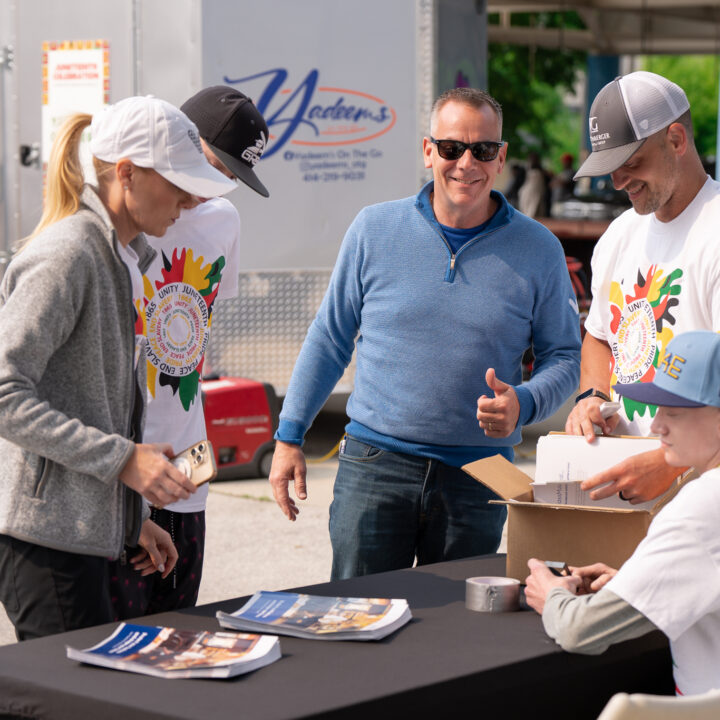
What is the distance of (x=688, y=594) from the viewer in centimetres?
226

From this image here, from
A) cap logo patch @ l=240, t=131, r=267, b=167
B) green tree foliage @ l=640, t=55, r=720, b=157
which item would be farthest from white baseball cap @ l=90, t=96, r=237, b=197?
green tree foliage @ l=640, t=55, r=720, b=157

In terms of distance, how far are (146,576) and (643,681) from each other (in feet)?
4.36

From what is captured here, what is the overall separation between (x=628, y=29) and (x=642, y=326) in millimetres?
24723

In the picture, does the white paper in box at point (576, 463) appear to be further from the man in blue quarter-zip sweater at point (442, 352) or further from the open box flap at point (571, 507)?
the man in blue quarter-zip sweater at point (442, 352)

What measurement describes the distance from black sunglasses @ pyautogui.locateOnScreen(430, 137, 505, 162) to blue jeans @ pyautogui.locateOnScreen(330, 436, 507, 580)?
0.94m

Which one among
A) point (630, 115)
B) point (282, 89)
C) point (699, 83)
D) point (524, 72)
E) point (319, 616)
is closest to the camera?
point (319, 616)

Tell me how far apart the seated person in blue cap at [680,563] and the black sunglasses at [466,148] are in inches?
49.6

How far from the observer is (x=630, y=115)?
321cm

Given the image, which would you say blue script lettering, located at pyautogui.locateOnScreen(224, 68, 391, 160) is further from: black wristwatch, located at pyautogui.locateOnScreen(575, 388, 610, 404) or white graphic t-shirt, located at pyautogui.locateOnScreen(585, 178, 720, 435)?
black wristwatch, located at pyautogui.locateOnScreen(575, 388, 610, 404)

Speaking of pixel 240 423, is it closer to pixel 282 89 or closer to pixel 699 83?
pixel 282 89

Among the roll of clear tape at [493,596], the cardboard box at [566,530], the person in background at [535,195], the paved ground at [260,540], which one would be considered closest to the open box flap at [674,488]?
the cardboard box at [566,530]

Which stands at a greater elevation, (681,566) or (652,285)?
(652,285)

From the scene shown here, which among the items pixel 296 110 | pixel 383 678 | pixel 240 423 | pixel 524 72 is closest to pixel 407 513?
pixel 383 678

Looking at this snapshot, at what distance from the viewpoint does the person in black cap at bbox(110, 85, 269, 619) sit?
339 centimetres
